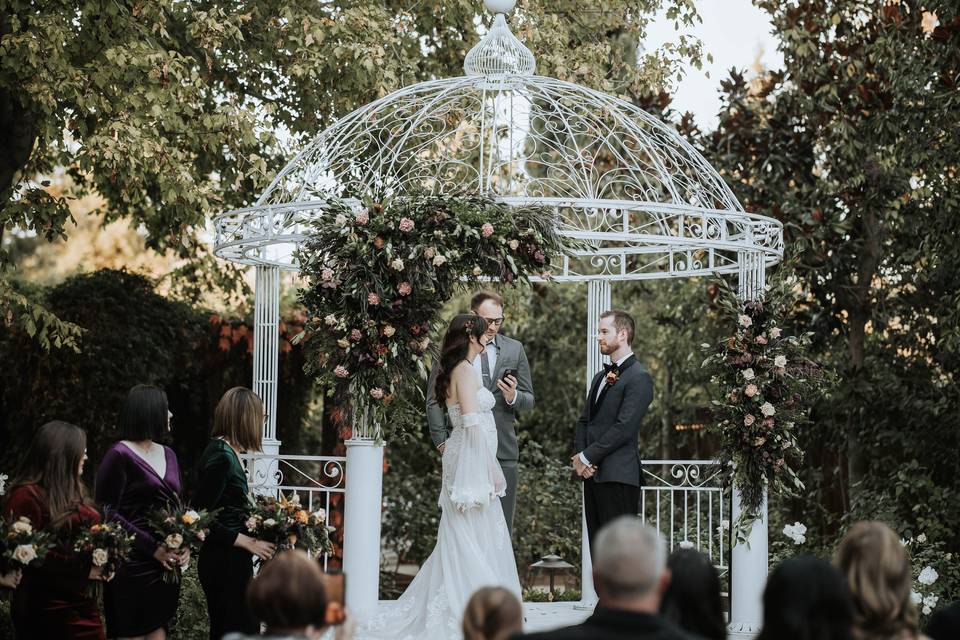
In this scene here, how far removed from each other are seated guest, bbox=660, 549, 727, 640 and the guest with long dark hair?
2.49m

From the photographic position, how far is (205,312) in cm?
1162

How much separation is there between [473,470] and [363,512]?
3.25 ft

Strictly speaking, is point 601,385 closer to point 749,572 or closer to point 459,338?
point 459,338

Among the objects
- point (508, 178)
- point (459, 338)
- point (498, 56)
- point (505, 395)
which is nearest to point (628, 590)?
point (459, 338)

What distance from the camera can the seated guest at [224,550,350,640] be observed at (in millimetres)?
3586

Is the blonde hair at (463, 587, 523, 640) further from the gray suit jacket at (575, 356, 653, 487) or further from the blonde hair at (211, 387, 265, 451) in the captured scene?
the gray suit jacket at (575, 356, 653, 487)

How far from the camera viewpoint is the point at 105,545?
5.05 metres

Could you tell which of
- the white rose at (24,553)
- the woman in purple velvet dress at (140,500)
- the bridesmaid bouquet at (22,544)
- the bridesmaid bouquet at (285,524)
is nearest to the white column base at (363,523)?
the bridesmaid bouquet at (285,524)

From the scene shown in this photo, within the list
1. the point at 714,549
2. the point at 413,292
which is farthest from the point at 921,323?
the point at 413,292

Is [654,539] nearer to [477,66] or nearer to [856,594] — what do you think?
[856,594]

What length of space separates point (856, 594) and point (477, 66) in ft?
16.8

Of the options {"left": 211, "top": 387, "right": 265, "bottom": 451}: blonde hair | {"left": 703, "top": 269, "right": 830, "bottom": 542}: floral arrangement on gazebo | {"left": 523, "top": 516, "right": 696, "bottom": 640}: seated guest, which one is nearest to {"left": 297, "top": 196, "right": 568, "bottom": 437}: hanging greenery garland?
{"left": 211, "top": 387, "right": 265, "bottom": 451}: blonde hair

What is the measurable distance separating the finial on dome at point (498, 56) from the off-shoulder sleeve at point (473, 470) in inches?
102

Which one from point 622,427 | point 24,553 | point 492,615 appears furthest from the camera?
point 622,427
